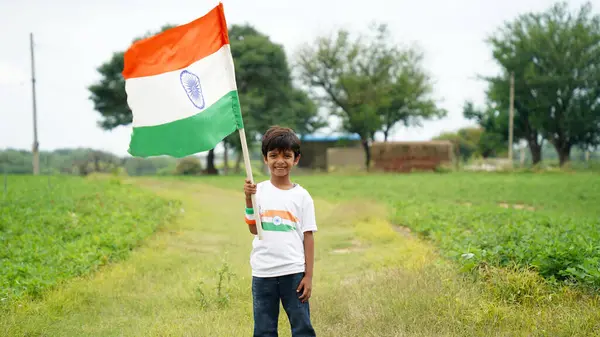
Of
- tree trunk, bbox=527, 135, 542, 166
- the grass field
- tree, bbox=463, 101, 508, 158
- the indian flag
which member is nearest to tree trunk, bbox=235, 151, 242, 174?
tree, bbox=463, 101, 508, 158

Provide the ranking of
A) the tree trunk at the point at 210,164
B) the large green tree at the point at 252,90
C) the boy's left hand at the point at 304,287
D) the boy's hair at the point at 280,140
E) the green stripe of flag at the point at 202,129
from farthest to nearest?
the tree trunk at the point at 210,164, the large green tree at the point at 252,90, the green stripe of flag at the point at 202,129, the boy's hair at the point at 280,140, the boy's left hand at the point at 304,287

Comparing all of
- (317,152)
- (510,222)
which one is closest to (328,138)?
(317,152)

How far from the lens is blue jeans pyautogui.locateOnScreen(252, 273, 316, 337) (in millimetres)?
4277

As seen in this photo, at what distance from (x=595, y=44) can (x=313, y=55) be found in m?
20.3

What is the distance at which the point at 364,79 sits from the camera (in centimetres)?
4672

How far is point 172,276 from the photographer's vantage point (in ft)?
27.0

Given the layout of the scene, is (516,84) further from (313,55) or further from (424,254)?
(424,254)

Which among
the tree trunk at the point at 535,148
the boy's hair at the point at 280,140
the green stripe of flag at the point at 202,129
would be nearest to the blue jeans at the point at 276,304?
the boy's hair at the point at 280,140

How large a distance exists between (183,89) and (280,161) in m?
1.20

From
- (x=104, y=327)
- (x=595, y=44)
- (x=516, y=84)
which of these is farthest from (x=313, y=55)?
(x=104, y=327)

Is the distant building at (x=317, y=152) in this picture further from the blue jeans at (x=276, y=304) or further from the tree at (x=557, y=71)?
the blue jeans at (x=276, y=304)

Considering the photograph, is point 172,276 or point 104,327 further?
point 172,276

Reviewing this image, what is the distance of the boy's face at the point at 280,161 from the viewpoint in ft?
14.2

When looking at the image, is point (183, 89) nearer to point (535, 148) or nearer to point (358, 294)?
point (358, 294)
